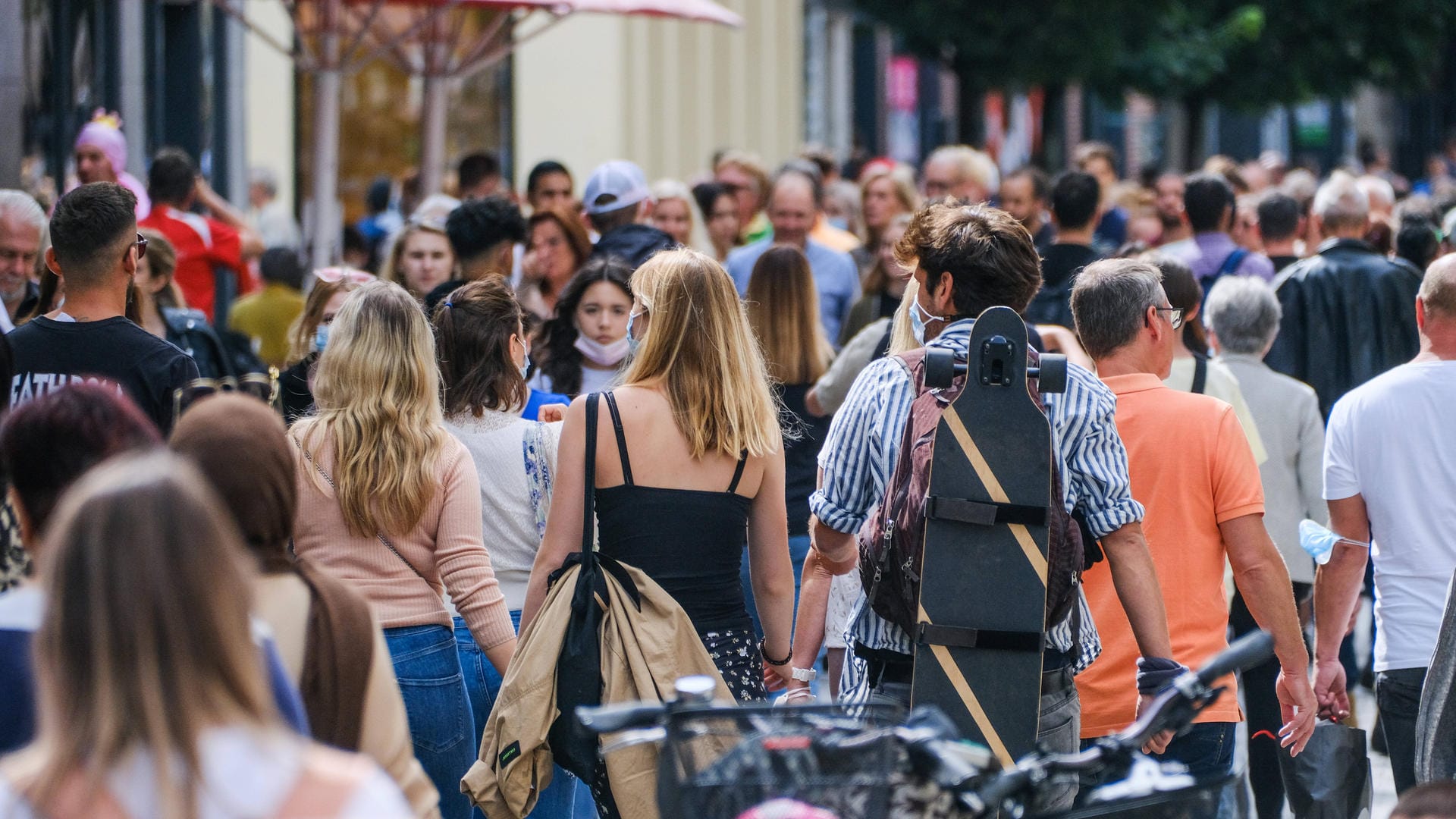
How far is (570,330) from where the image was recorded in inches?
264

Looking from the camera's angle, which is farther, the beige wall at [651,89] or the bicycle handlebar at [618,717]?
the beige wall at [651,89]

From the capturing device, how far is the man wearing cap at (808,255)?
9195mm

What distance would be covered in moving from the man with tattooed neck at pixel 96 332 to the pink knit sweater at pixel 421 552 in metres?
0.74

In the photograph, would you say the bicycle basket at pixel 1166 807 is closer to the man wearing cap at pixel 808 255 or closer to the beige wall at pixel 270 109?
the man wearing cap at pixel 808 255

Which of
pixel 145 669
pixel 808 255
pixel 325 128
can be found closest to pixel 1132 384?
pixel 145 669

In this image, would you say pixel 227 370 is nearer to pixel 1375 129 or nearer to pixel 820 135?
pixel 820 135

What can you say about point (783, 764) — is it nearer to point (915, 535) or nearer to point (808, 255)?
point (915, 535)

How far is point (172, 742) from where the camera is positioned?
203 cm

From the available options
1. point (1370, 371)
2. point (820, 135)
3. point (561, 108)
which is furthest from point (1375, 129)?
point (1370, 371)

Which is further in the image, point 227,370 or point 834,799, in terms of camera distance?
point 227,370

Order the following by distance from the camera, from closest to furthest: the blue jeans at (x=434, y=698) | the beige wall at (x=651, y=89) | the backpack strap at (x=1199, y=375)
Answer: the blue jeans at (x=434, y=698) → the backpack strap at (x=1199, y=375) → the beige wall at (x=651, y=89)

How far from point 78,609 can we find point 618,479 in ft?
7.44

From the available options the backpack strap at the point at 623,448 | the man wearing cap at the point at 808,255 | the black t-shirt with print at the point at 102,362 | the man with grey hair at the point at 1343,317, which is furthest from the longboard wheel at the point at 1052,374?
the man wearing cap at the point at 808,255

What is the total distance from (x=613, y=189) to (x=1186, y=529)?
423 centimetres
